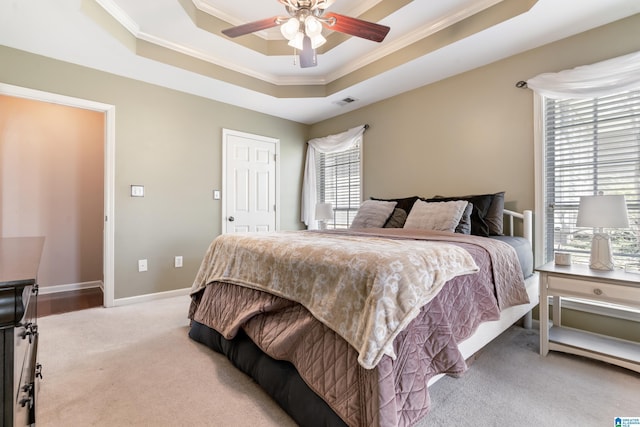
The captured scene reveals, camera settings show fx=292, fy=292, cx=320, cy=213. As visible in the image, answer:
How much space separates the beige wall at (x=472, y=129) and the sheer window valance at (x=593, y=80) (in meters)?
0.14

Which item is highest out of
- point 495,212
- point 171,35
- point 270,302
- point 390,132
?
point 171,35

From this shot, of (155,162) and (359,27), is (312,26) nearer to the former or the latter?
(359,27)

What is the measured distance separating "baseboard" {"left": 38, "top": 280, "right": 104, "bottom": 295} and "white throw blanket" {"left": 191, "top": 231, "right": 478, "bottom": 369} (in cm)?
357

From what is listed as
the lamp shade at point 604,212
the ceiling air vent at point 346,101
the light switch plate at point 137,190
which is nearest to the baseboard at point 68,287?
the light switch plate at point 137,190

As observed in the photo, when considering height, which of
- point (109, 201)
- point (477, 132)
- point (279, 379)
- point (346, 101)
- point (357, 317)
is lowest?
point (279, 379)

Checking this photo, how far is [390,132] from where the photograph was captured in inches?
151

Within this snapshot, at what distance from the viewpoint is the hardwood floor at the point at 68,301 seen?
307 cm

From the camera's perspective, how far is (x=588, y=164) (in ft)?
7.82

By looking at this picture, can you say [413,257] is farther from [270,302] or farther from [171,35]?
[171,35]

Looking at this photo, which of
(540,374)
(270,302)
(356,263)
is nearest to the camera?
(356,263)

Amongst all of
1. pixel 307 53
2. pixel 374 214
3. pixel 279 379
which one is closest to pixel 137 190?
pixel 307 53

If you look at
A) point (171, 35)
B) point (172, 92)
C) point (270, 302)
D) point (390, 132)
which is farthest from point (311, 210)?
point (270, 302)

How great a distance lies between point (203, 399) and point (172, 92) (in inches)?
134

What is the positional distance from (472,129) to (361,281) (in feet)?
8.59
